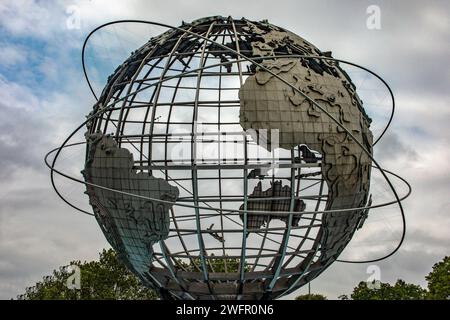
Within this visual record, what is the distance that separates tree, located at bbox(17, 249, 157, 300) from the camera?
25.2 metres

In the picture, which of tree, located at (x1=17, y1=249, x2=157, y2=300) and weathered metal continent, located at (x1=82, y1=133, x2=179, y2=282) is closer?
weathered metal continent, located at (x1=82, y1=133, x2=179, y2=282)

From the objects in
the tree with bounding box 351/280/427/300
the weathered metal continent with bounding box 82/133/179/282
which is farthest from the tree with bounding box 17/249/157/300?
the weathered metal continent with bounding box 82/133/179/282

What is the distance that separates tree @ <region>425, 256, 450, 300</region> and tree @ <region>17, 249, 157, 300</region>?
12506mm

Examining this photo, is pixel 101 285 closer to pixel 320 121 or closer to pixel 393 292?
pixel 393 292

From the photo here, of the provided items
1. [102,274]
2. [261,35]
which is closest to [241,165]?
[261,35]

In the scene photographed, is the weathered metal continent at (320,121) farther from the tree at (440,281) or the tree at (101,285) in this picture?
the tree at (101,285)

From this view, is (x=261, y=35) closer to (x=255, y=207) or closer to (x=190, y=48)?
(x=190, y=48)

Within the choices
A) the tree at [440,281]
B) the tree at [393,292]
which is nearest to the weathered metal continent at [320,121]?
the tree at [440,281]

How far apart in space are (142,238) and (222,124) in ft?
14.2

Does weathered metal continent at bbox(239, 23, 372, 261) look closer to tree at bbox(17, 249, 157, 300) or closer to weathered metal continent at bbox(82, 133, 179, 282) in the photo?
weathered metal continent at bbox(82, 133, 179, 282)

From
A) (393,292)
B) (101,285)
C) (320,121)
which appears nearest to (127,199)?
(320,121)

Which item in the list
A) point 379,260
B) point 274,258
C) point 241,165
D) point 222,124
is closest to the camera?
point 241,165

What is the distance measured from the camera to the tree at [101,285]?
25.2 metres
